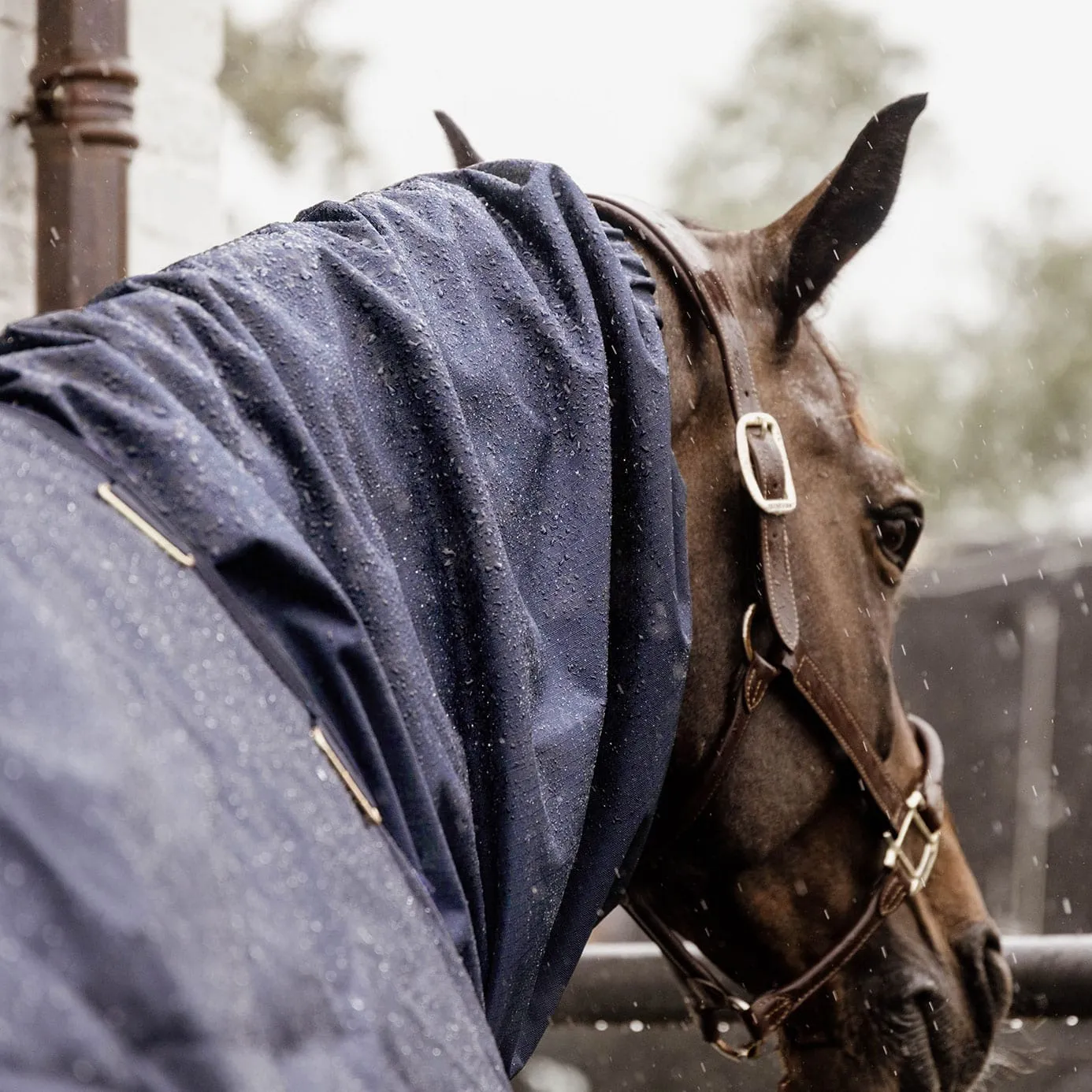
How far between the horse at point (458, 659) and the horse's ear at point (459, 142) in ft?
1.57

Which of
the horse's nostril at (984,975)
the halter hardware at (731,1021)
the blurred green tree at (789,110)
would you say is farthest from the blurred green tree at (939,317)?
the halter hardware at (731,1021)

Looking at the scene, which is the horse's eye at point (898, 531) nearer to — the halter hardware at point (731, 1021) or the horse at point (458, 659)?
the horse at point (458, 659)

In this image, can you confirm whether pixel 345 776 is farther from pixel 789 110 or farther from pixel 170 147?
pixel 789 110

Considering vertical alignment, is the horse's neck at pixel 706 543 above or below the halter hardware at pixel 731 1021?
above

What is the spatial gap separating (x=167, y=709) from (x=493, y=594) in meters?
0.42

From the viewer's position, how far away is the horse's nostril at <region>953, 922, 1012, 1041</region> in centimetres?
177

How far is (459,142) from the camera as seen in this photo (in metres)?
1.98

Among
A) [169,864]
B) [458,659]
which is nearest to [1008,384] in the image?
[458,659]

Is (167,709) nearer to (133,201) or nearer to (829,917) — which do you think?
(829,917)

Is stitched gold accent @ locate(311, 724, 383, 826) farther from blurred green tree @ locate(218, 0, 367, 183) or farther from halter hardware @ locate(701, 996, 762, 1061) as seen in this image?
blurred green tree @ locate(218, 0, 367, 183)

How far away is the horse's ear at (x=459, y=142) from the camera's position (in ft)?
6.45

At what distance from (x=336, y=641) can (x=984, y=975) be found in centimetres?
123

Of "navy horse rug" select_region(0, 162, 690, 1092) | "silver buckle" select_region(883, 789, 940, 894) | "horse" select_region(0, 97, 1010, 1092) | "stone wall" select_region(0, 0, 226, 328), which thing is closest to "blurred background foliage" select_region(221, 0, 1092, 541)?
"stone wall" select_region(0, 0, 226, 328)

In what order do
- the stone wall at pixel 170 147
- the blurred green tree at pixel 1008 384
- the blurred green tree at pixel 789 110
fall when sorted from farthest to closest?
1. the blurred green tree at pixel 789 110
2. the blurred green tree at pixel 1008 384
3. the stone wall at pixel 170 147
